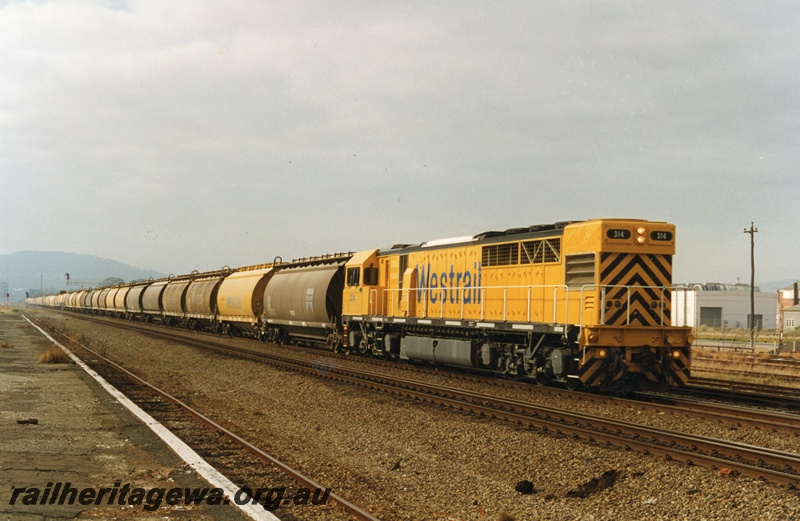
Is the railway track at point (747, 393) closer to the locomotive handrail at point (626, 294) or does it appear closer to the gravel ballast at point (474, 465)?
the locomotive handrail at point (626, 294)

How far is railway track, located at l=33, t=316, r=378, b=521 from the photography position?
7.21m

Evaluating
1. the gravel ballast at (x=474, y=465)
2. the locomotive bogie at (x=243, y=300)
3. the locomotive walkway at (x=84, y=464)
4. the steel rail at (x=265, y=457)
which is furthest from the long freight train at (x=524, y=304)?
the locomotive walkway at (x=84, y=464)

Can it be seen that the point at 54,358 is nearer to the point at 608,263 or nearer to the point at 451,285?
the point at 451,285

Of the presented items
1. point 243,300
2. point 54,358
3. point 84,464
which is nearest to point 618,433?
point 84,464

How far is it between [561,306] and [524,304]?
1.35m

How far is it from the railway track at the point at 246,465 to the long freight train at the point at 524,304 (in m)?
7.67

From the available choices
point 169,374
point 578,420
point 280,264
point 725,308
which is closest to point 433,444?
point 578,420

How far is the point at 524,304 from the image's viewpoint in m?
16.9

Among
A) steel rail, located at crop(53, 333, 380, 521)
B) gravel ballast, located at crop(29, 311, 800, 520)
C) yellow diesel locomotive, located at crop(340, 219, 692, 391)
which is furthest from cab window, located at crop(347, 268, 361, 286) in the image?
steel rail, located at crop(53, 333, 380, 521)

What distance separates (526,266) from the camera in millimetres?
16969

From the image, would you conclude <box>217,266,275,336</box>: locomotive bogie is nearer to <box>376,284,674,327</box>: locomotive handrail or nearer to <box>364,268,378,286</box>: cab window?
<box>364,268,378,286</box>: cab window

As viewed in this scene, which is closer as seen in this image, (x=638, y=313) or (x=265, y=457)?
(x=265, y=457)

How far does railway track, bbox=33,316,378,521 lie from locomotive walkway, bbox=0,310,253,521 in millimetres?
480

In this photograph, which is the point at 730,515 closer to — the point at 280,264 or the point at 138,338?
the point at 280,264
